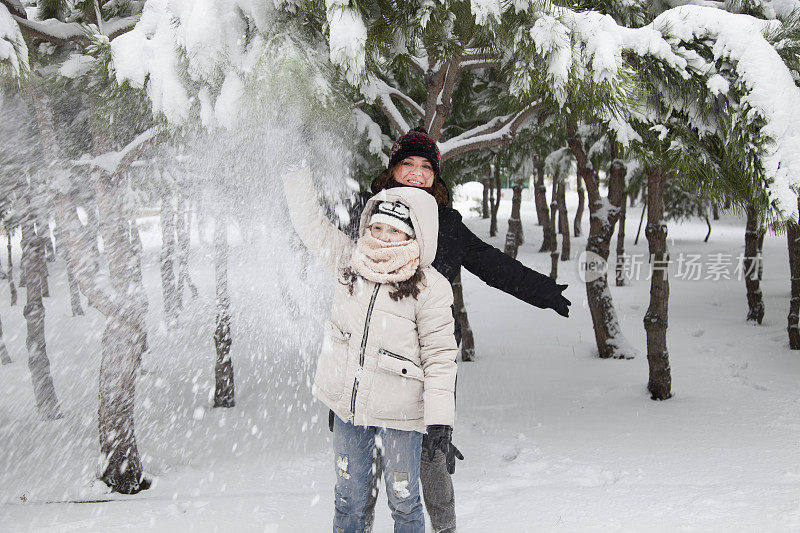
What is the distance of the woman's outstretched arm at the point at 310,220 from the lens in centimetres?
234

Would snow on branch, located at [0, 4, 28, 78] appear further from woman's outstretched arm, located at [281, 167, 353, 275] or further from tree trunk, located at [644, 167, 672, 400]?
tree trunk, located at [644, 167, 672, 400]

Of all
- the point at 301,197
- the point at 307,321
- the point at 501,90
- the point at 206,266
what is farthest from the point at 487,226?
the point at 301,197

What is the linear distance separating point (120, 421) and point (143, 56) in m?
2.82

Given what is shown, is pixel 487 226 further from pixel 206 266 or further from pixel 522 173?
pixel 206 266

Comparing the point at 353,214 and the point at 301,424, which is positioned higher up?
the point at 353,214

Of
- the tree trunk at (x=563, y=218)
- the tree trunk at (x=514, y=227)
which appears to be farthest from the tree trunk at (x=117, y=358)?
the tree trunk at (x=563, y=218)

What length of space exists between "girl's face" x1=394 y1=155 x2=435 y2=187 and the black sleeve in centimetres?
26

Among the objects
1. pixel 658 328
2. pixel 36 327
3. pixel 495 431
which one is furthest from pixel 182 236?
pixel 658 328

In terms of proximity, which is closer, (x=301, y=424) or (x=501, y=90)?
Answer: (x=301, y=424)

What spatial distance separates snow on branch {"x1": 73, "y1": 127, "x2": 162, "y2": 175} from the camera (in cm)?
432

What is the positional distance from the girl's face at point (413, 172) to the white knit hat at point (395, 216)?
35cm

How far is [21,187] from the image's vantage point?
6883 millimetres

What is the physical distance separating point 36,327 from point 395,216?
7.02 m

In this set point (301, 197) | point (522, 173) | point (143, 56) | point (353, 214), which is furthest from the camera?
point (522, 173)
